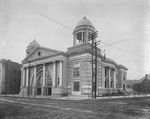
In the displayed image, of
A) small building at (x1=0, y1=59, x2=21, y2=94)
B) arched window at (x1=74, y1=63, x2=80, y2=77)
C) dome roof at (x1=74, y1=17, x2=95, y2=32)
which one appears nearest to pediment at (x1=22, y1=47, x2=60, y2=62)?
arched window at (x1=74, y1=63, x2=80, y2=77)

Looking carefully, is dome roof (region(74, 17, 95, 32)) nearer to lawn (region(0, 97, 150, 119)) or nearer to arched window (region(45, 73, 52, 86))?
arched window (region(45, 73, 52, 86))

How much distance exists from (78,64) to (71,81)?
185 inches

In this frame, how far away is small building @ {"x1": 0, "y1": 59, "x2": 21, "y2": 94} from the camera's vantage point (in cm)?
5423

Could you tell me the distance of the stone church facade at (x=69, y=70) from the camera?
32.2 m

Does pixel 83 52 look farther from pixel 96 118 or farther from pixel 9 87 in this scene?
pixel 9 87

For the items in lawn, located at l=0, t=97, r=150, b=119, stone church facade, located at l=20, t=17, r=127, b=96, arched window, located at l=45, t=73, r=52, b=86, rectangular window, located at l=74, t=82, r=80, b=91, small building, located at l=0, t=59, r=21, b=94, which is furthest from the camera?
small building, located at l=0, t=59, r=21, b=94

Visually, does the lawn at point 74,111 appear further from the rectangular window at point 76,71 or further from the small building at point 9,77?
the small building at point 9,77

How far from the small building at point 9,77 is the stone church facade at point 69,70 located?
15.0 meters

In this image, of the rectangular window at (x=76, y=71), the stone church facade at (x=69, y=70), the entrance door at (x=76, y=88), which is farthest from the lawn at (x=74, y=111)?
the rectangular window at (x=76, y=71)

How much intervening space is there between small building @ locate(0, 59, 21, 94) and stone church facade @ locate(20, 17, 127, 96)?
15.0 meters

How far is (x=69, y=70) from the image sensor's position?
35250mm

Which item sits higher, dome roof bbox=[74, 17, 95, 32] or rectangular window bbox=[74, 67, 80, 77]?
dome roof bbox=[74, 17, 95, 32]

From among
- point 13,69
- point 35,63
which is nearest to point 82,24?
point 35,63

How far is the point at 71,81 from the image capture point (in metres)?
34.4
